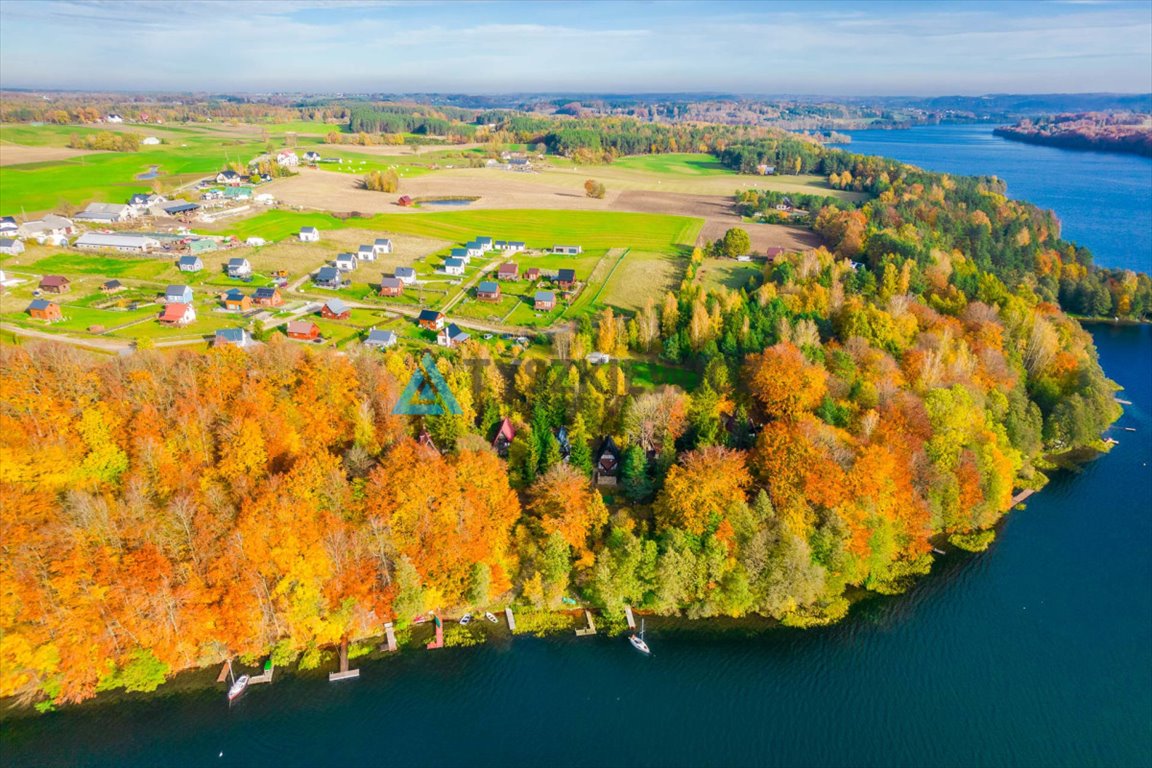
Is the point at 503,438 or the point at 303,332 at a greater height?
the point at 303,332

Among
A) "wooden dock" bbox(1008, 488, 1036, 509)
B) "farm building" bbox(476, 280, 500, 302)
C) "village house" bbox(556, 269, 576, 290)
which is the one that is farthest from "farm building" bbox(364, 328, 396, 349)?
"wooden dock" bbox(1008, 488, 1036, 509)

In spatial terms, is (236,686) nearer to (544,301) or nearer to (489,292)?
(544,301)

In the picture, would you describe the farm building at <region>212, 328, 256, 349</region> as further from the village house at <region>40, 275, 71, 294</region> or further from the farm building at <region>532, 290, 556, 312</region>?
the farm building at <region>532, 290, 556, 312</region>

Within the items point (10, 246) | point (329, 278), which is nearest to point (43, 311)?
point (329, 278)

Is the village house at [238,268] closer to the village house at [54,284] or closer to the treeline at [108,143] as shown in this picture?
the village house at [54,284]

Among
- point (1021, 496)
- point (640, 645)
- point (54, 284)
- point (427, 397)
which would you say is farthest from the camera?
point (54, 284)

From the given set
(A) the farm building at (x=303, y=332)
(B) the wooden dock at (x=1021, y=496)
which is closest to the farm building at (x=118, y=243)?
(A) the farm building at (x=303, y=332)
